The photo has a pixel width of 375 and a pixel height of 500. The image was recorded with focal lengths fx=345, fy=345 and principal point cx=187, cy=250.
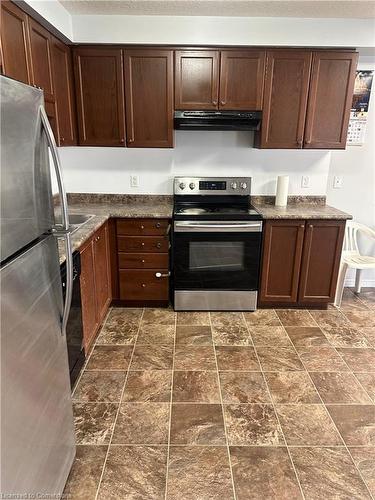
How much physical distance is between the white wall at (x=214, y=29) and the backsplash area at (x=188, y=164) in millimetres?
784

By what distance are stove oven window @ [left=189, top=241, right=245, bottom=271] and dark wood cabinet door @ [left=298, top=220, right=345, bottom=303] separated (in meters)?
0.59

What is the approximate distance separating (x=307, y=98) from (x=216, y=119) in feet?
2.65

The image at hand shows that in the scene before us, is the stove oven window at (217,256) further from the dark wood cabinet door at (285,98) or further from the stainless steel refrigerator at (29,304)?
the stainless steel refrigerator at (29,304)

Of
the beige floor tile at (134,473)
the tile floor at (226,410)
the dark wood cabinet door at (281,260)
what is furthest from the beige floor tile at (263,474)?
the dark wood cabinet door at (281,260)

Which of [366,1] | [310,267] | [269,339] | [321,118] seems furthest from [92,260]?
[366,1]

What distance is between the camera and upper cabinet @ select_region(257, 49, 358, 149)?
2.89 meters

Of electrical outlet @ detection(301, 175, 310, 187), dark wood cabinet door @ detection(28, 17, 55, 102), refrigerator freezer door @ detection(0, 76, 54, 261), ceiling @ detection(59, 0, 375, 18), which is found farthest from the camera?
electrical outlet @ detection(301, 175, 310, 187)

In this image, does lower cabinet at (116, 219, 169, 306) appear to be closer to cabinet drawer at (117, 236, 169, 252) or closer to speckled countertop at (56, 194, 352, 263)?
cabinet drawer at (117, 236, 169, 252)

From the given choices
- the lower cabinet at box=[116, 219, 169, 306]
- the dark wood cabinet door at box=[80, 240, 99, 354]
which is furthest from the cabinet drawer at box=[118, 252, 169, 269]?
the dark wood cabinet door at box=[80, 240, 99, 354]

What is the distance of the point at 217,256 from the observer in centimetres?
304

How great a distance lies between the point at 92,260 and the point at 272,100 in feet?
6.63

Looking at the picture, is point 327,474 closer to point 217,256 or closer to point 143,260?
point 217,256

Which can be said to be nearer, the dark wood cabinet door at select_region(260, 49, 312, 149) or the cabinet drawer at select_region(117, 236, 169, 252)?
the dark wood cabinet door at select_region(260, 49, 312, 149)

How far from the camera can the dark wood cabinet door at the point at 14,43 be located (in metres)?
1.79
